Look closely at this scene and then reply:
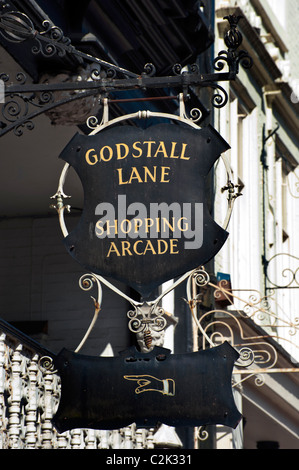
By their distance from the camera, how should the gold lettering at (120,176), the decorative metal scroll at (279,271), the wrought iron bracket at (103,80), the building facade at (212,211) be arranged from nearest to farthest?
the gold lettering at (120,176)
the wrought iron bracket at (103,80)
the building facade at (212,211)
the decorative metal scroll at (279,271)

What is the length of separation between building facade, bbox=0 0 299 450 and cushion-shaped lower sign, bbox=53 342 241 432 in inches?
8.7

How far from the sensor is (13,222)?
579 inches

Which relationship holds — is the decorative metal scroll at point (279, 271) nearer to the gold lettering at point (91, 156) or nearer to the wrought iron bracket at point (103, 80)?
the wrought iron bracket at point (103, 80)

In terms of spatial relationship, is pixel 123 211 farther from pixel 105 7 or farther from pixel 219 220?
pixel 219 220

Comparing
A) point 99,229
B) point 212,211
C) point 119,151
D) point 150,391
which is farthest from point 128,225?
point 212,211

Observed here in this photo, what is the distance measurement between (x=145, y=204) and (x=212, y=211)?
341 inches

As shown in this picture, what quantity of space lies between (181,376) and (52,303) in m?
6.97

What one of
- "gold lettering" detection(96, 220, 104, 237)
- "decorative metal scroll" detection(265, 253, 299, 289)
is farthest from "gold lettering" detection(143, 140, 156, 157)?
"decorative metal scroll" detection(265, 253, 299, 289)

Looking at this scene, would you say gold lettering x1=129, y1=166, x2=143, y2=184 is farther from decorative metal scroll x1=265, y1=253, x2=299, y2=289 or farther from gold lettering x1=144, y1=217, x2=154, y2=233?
decorative metal scroll x1=265, y1=253, x2=299, y2=289

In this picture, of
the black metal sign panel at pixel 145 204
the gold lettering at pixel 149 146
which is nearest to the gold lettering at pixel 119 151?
the black metal sign panel at pixel 145 204

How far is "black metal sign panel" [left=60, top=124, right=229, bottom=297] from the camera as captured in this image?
7672 mm

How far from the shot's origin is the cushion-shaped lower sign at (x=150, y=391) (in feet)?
24.5

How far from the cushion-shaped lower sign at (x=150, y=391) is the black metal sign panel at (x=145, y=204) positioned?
0.49 metres
